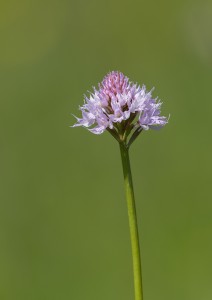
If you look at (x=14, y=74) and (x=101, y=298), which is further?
(x=14, y=74)

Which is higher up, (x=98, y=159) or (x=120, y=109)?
(x=98, y=159)

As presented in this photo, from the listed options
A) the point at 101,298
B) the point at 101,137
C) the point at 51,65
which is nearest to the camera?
the point at 101,298

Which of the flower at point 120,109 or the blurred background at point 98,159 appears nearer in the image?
the flower at point 120,109

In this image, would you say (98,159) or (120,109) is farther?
(98,159)

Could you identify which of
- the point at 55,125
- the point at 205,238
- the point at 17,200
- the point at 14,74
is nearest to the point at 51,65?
the point at 14,74

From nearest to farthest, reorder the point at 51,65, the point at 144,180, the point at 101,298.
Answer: the point at 101,298 < the point at 144,180 < the point at 51,65

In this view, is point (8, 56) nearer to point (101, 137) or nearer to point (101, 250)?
point (101, 137)
